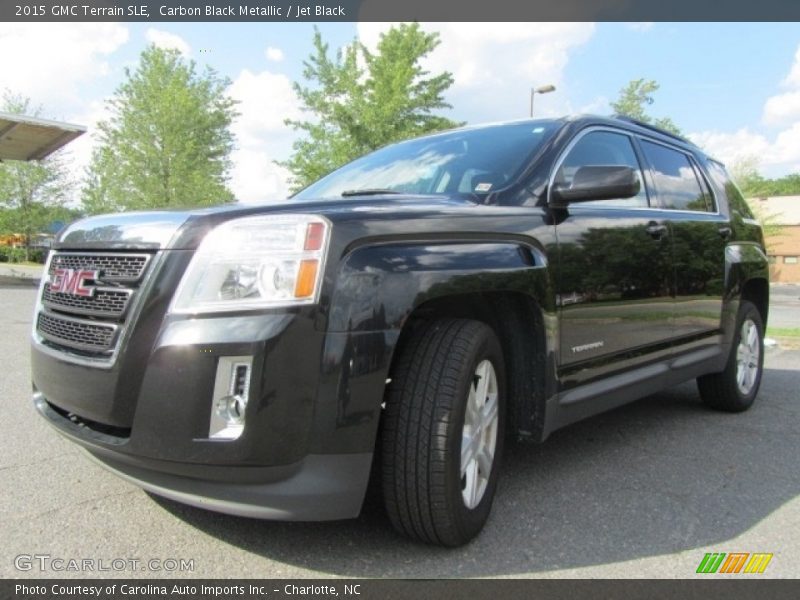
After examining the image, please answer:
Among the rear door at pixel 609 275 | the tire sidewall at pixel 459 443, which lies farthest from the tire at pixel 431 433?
the rear door at pixel 609 275

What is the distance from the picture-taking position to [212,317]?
1.94 metres

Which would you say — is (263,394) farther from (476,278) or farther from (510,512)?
(510,512)

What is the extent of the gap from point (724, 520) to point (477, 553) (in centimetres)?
115

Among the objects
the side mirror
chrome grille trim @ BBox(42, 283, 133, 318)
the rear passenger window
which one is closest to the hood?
chrome grille trim @ BBox(42, 283, 133, 318)

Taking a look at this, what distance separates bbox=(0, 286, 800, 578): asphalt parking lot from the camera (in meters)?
2.21

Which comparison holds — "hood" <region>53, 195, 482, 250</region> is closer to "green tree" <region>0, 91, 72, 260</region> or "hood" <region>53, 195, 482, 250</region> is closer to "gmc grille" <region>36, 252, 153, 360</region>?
"gmc grille" <region>36, 252, 153, 360</region>

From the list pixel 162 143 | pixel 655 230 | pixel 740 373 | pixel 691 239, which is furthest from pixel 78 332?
pixel 162 143

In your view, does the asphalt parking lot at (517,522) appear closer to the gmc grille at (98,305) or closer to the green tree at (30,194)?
the gmc grille at (98,305)

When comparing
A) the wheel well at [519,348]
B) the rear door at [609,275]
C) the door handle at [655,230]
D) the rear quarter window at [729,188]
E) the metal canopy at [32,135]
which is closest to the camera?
the wheel well at [519,348]

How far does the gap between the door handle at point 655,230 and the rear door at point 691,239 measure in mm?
119

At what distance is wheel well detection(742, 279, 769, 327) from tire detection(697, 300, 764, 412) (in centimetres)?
9

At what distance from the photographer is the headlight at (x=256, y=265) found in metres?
1.94

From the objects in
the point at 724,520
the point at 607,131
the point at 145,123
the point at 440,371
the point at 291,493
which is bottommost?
the point at 724,520
